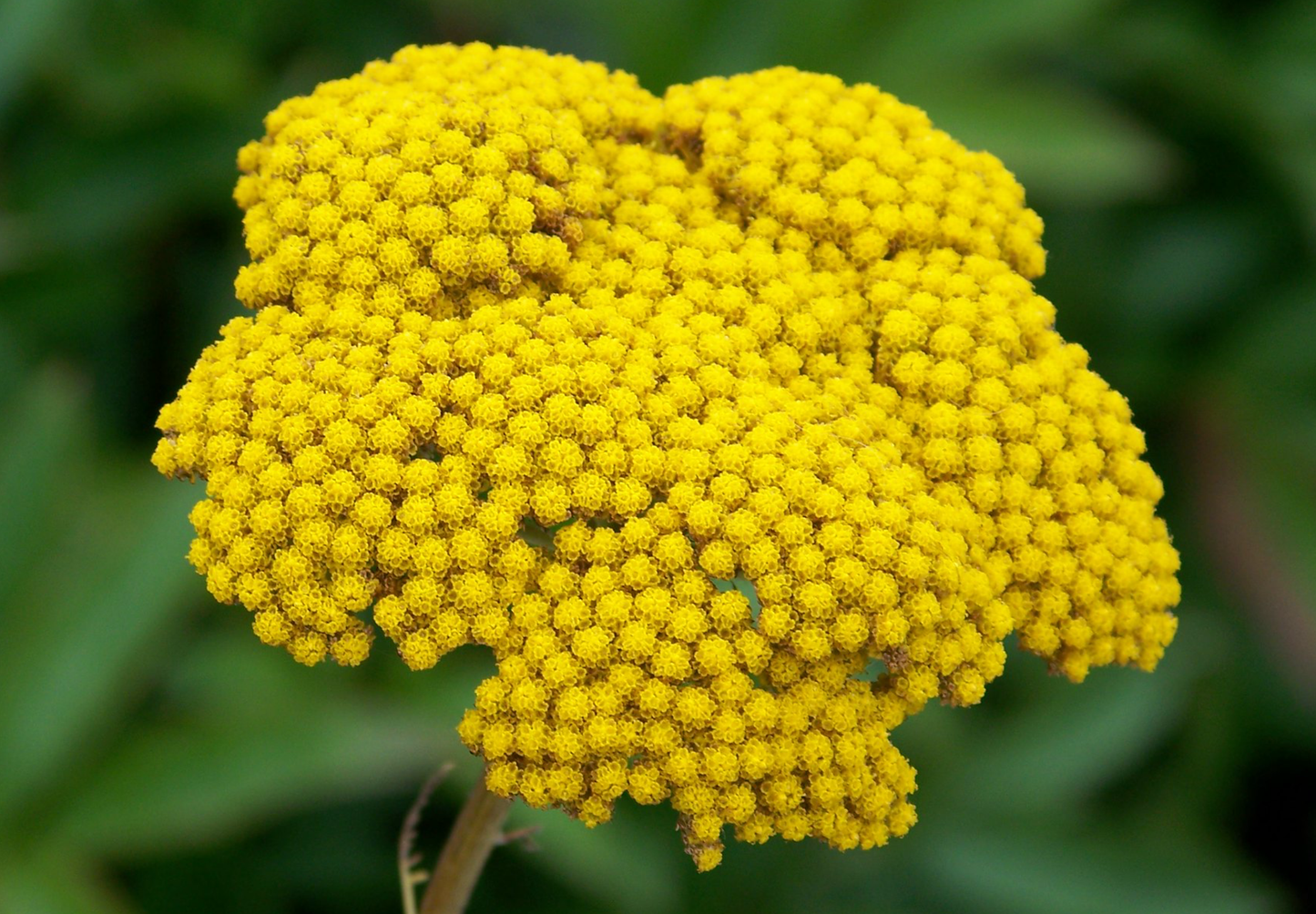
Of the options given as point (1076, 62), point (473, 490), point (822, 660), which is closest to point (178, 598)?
point (473, 490)

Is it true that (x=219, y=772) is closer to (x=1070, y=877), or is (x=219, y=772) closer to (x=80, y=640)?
(x=80, y=640)

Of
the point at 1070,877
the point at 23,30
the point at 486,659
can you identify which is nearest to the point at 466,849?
the point at 486,659

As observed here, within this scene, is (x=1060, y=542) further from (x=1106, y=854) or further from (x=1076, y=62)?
(x=1076, y=62)

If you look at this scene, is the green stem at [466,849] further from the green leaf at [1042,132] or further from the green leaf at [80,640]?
the green leaf at [1042,132]

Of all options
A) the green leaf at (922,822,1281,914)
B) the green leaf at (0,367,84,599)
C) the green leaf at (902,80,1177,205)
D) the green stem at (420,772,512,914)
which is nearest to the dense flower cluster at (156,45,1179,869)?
the green stem at (420,772,512,914)

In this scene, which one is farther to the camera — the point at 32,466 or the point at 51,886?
the point at 32,466
